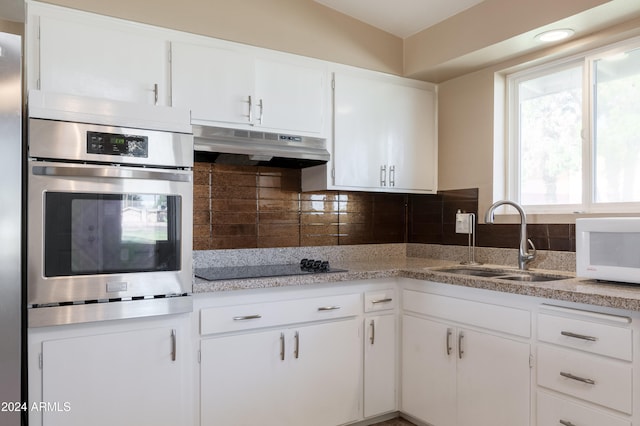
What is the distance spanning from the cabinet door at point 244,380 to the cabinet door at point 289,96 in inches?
47.2

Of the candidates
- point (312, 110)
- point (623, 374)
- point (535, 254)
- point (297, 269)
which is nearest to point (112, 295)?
point (297, 269)

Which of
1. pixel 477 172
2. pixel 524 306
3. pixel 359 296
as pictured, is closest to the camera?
pixel 524 306

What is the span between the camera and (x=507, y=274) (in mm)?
2598

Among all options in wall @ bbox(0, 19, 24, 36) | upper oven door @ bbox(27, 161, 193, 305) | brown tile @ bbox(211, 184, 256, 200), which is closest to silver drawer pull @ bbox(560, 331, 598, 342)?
upper oven door @ bbox(27, 161, 193, 305)

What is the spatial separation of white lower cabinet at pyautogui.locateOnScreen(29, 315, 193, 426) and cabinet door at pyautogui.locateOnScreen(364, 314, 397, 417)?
3.35 feet

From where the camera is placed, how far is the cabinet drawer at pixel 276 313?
213 centimetres

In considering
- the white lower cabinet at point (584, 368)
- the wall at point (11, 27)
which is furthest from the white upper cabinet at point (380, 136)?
the wall at point (11, 27)

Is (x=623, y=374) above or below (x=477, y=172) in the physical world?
below

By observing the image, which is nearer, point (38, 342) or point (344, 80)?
point (38, 342)

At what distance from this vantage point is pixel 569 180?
2615 mm

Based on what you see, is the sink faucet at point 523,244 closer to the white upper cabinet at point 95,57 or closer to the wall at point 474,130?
the wall at point 474,130

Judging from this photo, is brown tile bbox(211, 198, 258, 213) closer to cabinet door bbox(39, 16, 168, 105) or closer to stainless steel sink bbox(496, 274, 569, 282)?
cabinet door bbox(39, 16, 168, 105)

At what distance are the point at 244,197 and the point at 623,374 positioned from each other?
2.09 metres

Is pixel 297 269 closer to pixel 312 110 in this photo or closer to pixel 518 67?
pixel 312 110
